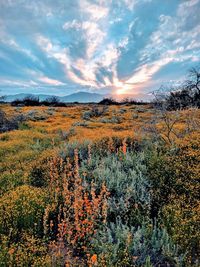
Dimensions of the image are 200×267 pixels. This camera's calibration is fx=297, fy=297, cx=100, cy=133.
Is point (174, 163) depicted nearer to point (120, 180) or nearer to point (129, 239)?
point (120, 180)

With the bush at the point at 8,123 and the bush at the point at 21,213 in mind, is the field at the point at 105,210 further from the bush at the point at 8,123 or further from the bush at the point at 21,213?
the bush at the point at 8,123

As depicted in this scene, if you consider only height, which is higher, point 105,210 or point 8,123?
point 8,123

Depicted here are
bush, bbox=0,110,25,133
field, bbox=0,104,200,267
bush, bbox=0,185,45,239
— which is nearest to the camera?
field, bbox=0,104,200,267

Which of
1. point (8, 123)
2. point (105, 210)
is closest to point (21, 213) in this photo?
point (105, 210)

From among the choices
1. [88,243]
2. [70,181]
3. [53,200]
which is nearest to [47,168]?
[70,181]

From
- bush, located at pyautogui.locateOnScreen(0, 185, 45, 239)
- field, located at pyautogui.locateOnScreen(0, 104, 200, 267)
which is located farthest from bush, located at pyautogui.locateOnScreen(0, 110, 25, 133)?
bush, located at pyautogui.locateOnScreen(0, 185, 45, 239)

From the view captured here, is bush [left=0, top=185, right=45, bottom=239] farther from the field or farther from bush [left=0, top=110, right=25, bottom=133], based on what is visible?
bush [left=0, top=110, right=25, bottom=133]

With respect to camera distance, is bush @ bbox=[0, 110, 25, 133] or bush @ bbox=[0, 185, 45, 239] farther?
bush @ bbox=[0, 110, 25, 133]

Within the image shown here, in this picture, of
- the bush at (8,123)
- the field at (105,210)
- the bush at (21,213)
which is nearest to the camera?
the field at (105,210)

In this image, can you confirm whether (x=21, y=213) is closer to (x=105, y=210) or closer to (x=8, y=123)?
(x=105, y=210)

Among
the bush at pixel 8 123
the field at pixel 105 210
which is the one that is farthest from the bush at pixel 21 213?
the bush at pixel 8 123

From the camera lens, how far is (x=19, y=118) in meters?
19.4

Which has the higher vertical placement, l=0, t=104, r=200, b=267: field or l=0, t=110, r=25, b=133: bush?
l=0, t=110, r=25, b=133: bush

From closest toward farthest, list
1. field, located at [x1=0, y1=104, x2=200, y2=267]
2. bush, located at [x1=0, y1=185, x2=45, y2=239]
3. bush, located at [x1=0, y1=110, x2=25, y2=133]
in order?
field, located at [x1=0, y1=104, x2=200, y2=267]
bush, located at [x1=0, y1=185, x2=45, y2=239]
bush, located at [x1=0, y1=110, x2=25, y2=133]
